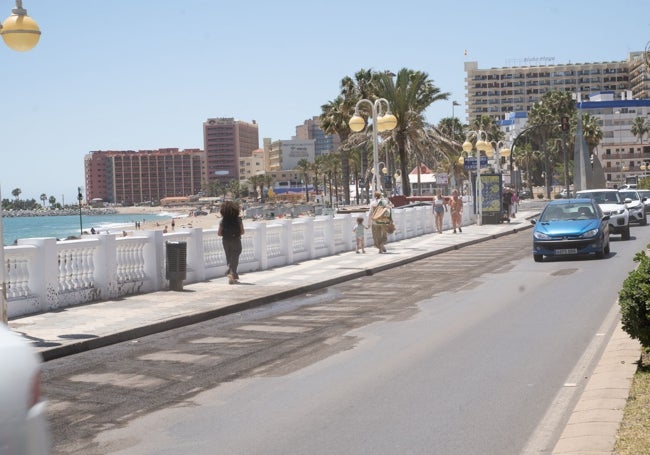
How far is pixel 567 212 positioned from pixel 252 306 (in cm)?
1170

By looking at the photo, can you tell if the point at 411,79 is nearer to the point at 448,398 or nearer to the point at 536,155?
the point at 448,398

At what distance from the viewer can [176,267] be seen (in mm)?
19078

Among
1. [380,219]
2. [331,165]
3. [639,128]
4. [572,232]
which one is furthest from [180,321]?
[331,165]

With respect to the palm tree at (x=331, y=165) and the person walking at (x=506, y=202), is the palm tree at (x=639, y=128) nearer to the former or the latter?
the palm tree at (x=331, y=165)

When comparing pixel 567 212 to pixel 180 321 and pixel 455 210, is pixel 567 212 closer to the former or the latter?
pixel 180 321

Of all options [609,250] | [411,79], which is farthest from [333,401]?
[411,79]

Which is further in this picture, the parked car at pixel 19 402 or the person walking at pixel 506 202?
the person walking at pixel 506 202

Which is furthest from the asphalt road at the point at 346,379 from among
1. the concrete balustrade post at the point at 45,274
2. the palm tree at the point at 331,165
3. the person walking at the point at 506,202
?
the palm tree at the point at 331,165

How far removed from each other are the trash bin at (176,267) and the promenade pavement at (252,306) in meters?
0.21

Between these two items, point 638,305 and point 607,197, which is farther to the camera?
point 607,197

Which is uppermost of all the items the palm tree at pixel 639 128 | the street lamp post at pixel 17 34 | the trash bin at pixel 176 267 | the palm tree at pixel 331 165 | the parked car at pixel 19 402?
the palm tree at pixel 639 128

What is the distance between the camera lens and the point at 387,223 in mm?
30094

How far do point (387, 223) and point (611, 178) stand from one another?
136752 mm

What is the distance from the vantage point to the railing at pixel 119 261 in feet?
51.5
